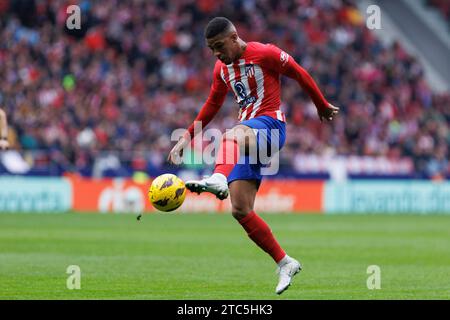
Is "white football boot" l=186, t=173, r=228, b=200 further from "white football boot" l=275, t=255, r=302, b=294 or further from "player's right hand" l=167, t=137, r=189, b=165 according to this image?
"white football boot" l=275, t=255, r=302, b=294

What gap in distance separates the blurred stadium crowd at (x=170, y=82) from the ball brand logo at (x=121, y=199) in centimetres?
77

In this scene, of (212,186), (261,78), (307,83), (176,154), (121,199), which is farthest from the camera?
(121,199)

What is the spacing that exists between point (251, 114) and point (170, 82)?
833 inches

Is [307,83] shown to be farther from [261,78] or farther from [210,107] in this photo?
[210,107]

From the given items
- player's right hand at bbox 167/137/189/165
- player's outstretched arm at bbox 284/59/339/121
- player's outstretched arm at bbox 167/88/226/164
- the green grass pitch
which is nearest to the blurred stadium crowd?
the green grass pitch

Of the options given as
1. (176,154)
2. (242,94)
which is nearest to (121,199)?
(176,154)

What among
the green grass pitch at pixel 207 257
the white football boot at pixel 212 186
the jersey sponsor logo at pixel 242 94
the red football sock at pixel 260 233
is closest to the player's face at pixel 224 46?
the jersey sponsor logo at pixel 242 94

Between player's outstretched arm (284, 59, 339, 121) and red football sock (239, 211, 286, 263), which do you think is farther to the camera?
player's outstretched arm (284, 59, 339, 121)

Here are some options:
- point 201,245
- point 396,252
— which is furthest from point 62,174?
point 396,252

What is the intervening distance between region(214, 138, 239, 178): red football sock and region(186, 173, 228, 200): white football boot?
288 millimetres

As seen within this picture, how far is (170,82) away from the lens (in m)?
31.0

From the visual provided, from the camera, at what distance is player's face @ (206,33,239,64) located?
964 cm

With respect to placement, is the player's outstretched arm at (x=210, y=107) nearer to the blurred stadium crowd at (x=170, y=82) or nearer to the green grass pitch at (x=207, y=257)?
the green grass pitch at (x=207, y=257)

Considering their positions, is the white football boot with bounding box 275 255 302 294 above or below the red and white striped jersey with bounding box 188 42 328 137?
below
